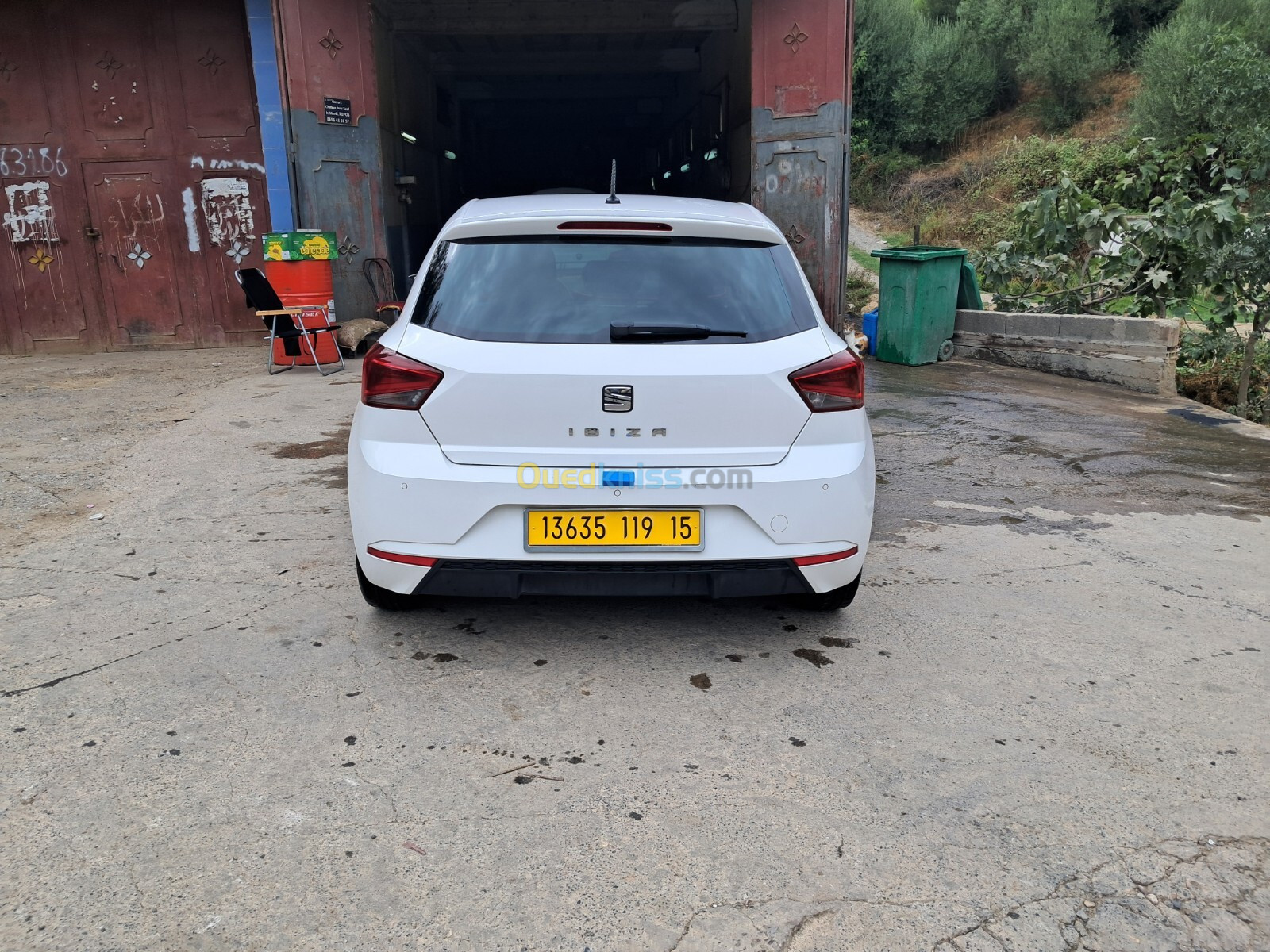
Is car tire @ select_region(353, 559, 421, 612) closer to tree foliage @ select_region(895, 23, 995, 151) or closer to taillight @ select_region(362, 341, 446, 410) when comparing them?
taillight @ select_region(362, 341, 446, 410)

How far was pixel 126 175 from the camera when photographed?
11.7 meters

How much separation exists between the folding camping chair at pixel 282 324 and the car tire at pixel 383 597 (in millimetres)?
6351

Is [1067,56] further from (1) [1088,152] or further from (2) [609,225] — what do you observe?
(2) [609,225]

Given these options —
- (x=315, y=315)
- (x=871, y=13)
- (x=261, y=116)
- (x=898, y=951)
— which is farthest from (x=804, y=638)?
(x=871, y=13)

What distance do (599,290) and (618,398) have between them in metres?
0.45

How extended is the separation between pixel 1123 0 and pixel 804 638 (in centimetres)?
3610

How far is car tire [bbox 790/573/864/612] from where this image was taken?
3.80 meters

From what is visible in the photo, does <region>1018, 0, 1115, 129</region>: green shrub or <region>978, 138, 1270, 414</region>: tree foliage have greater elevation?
<region>1018, 0, 1115, 129</region>: green shrub

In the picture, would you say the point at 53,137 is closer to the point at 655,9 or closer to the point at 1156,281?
the point at 655,9

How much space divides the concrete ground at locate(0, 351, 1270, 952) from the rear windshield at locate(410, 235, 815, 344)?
1191mm

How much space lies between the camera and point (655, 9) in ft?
42.3

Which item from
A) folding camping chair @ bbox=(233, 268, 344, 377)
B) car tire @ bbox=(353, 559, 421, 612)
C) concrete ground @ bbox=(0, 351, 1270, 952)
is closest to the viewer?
concrete ground @ bbox=(0, 351, 1270, 952)

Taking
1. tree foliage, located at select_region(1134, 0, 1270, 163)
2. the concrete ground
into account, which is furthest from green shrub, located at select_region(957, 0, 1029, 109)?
the concrete ground

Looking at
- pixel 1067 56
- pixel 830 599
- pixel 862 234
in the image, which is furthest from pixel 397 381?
pixel 1067 56
